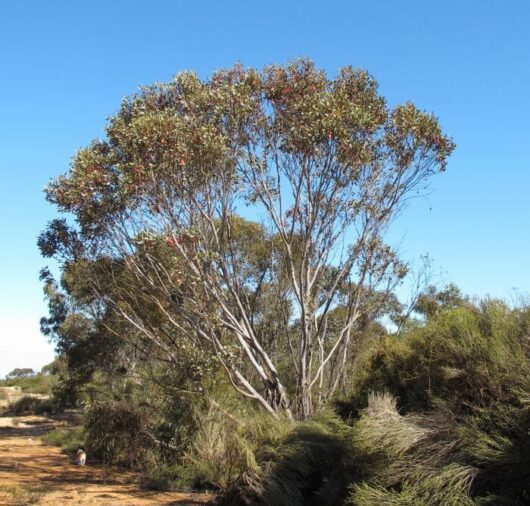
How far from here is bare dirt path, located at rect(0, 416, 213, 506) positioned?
10.5m

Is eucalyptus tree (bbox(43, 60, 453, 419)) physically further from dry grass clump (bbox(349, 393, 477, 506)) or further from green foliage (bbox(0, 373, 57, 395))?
green foliage (bbox(0, 373, 57, 395))

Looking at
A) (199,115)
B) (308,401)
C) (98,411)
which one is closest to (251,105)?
(199,115)

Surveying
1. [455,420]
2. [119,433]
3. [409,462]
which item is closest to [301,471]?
[409,462]

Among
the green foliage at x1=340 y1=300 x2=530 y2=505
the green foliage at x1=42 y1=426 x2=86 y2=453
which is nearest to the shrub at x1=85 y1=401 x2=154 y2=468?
the green foliage at x1=42 y1=426 x2=86 y2=453

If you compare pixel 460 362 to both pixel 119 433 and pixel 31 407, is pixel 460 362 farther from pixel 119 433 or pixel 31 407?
pixel 31 407

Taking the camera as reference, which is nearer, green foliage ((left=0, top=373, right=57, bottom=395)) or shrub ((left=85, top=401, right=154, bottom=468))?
shrub ((left=85, top=401, right=154, bottom=468))

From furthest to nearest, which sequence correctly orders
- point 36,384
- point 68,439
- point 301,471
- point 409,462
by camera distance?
point 36,384 < point 68,439 < point 301,471 < point 409,462

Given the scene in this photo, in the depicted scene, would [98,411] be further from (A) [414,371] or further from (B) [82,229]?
(A) [414,371]

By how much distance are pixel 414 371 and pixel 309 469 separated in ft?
6.79

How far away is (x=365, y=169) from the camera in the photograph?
43.7 feet

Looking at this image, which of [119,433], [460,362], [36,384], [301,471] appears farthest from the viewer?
[36,384]

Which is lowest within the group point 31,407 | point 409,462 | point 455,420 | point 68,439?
point 68,439

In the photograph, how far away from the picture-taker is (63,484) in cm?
1224

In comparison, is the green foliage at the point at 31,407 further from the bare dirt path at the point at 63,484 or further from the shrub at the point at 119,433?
the shrub at the point at 119,433
